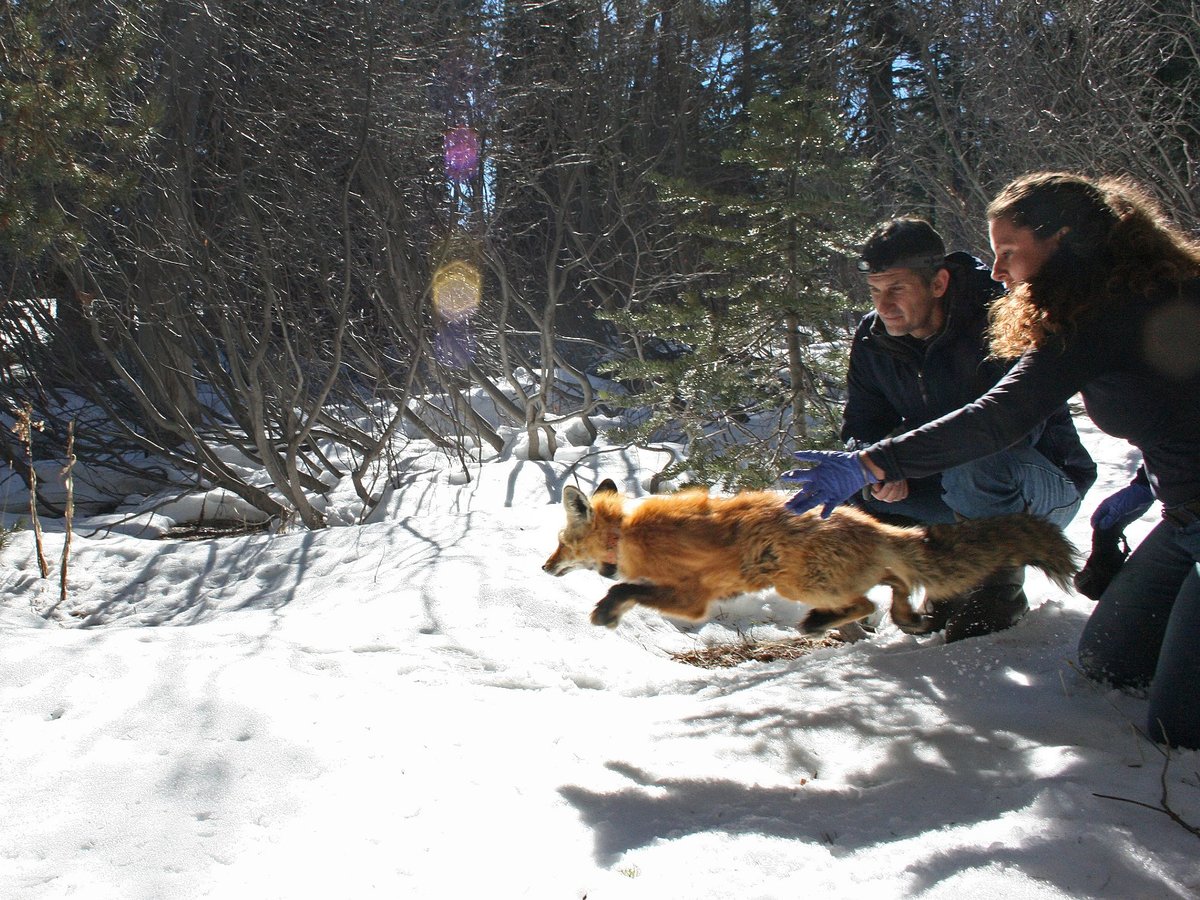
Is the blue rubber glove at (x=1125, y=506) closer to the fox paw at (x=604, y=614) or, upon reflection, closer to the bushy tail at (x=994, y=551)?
the bushy tail at (x=994, y=551)

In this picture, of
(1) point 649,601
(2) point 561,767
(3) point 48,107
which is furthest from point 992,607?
(3) point 48,107

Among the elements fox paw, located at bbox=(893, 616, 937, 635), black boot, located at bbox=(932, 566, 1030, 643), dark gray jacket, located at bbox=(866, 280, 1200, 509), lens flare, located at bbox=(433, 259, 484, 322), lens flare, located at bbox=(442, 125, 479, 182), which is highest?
lens flare, located at bbox=(442, 125, 479, 182)

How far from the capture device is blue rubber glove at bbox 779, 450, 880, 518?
312cm

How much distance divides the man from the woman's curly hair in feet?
3.32

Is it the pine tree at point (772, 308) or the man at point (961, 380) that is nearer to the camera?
the man at point (961, 380)

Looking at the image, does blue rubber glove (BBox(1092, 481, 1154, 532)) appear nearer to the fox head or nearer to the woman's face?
the woman's face

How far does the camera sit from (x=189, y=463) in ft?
37.8

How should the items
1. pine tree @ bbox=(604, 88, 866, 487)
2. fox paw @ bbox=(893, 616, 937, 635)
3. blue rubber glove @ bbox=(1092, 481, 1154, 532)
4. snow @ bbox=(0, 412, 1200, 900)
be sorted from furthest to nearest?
pine tree @ bbox=(604, 88, 866, 487)
fox paw @ bbox=(893, 616, 937, 635)
blue rubber glove @ bbox=(1092, 481, 1154, 532)
snow @ bbox=(0, 412, 1200, 900)

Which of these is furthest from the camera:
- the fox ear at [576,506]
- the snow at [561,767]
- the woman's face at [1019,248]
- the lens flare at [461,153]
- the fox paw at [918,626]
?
the lens flare at [461,153]

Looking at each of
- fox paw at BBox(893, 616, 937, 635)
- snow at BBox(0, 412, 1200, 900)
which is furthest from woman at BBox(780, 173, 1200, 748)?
fox paw at BBox(893, 616, 937, 635)

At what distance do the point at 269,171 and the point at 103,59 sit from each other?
372 centimetres

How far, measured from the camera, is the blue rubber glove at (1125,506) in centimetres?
345

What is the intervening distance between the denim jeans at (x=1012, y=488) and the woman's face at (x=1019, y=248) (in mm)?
1123

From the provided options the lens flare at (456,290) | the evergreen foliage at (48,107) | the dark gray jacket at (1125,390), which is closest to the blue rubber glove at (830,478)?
the dark gray jacket at (1125,390)
